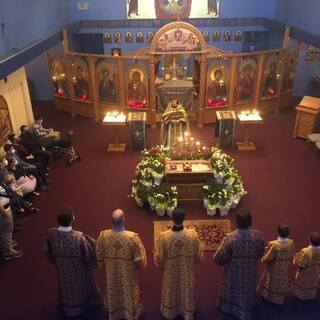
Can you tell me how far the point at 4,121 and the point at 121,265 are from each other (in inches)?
272

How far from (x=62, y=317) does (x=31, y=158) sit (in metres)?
5.19

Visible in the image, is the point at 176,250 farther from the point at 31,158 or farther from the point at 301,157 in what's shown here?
the point at 301,157

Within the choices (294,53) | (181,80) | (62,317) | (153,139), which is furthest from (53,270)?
(294,53)

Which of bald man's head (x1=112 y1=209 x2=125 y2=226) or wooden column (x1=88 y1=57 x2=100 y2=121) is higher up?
bald man's head (x1=112 y1=209 x2=125 y2=226)

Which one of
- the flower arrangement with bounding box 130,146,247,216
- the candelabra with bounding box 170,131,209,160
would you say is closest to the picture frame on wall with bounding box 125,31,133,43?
the candelabra with bounding box 170,131,209,160

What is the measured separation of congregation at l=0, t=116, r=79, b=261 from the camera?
24.3ft

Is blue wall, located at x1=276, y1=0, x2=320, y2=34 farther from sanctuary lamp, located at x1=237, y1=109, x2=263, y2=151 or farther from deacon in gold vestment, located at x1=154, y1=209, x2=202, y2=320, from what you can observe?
deacon in gold vestment, located at x1=154, y1=209, x2=202, y2=320

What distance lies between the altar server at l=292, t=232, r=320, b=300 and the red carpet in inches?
7.6

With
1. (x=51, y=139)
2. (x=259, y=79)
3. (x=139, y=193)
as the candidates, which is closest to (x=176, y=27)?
(x=259, y=79)

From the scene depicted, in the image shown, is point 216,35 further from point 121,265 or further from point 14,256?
point 121,265

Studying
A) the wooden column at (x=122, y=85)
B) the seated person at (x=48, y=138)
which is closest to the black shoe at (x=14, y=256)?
the seated person at (x=48, y=138)

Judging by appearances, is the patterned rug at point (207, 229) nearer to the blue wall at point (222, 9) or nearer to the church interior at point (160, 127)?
the church interior at point (160, 127)

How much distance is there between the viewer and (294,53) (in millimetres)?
14586

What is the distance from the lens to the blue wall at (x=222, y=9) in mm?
18281
